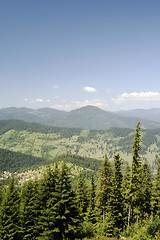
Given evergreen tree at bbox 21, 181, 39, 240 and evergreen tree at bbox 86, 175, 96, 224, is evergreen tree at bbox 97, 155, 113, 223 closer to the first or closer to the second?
evergreen tree at bbox 86, 175, 96, 224

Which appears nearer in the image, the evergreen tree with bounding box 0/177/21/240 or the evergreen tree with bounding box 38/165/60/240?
the evergreen tree with bounding box 38/165/60/240

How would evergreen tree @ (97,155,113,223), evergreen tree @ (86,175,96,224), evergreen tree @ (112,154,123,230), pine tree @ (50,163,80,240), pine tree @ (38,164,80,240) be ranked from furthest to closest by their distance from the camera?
evergreen tree @ (86,175,96,224), evergreen tree @ (97,155,113,223), evergreen tree @ (112,154,123,230), pine tree @ (50,163,80,240), pine tree @ (38,164,80,240)

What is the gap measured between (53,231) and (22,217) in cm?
1022

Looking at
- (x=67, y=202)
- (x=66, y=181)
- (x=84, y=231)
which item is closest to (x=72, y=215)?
(x=67, y=202)

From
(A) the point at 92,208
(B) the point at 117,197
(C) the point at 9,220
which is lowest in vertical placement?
(A) the point at 92,208

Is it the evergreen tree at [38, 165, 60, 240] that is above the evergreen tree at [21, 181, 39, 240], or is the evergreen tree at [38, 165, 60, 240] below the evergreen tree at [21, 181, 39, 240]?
above

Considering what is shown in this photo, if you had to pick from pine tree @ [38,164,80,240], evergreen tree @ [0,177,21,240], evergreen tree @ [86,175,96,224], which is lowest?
evergreen tree @ [86,175,96,224]

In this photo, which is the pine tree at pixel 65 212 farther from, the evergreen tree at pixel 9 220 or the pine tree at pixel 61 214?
the evergreen tree at pixel 9 220

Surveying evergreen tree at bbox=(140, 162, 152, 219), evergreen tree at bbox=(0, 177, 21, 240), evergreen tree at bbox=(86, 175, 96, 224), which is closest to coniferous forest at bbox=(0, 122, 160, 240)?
evergreen tree at bbox=(0, 177, 21, 240)

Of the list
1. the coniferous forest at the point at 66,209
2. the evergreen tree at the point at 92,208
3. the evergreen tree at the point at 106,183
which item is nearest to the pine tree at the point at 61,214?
the coniferous forest at the point at 66,209

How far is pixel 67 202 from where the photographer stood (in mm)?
23875

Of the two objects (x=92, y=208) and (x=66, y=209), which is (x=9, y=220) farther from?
(x=92, y=208)

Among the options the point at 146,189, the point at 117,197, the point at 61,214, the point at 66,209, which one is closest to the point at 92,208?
the point at 146,189

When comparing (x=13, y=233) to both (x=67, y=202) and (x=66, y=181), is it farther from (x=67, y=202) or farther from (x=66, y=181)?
(x=66, y=181)
